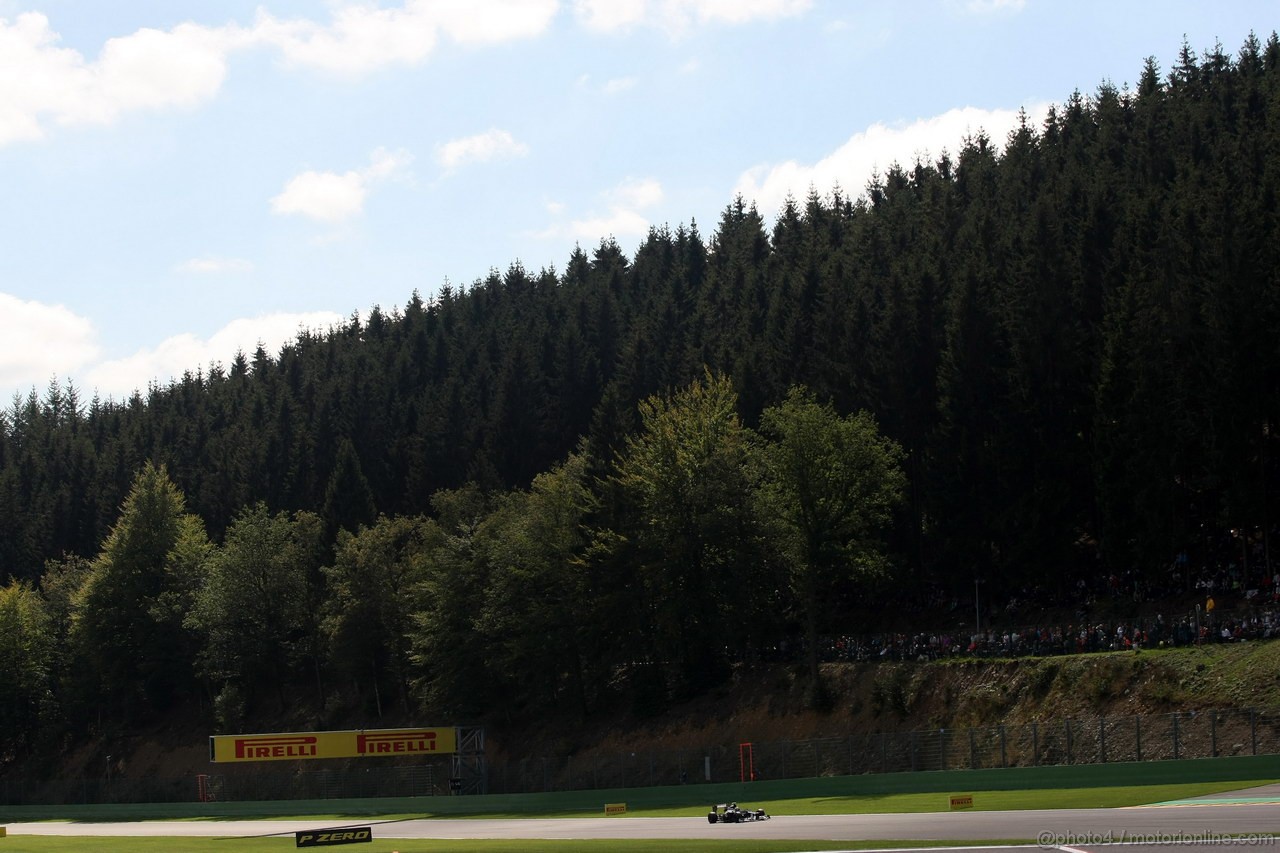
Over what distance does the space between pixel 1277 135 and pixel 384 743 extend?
68191 mm

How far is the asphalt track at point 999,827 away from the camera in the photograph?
85.8 ft

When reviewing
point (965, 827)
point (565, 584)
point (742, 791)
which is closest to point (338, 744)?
point (565, 584)

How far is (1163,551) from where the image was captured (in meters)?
58.8

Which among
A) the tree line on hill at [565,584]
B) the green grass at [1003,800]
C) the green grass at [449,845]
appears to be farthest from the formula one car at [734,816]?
A: the tree line on hill at [565,584]

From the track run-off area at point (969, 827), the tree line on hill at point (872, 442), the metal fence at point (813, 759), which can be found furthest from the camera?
the tree line on hill at point (872, 442)

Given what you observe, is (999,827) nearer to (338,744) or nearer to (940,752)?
(940,752)

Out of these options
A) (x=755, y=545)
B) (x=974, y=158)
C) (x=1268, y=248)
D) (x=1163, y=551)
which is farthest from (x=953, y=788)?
(x=974, y=158)

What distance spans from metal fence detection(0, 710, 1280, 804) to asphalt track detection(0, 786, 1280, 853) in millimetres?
7558

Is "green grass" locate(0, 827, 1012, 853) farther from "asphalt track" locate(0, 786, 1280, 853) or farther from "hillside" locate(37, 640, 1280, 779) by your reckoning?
"hillside" locate(37, 640, 1280, 779)

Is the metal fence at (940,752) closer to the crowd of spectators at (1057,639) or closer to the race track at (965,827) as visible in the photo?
the crowd of spectators at (1057,639)

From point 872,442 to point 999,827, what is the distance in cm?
3900

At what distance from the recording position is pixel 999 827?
31297 millimetres

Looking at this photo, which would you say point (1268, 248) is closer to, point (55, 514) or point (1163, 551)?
point (1163, 551)

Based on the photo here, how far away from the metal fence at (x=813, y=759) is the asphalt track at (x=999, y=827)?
7558 millimetres
